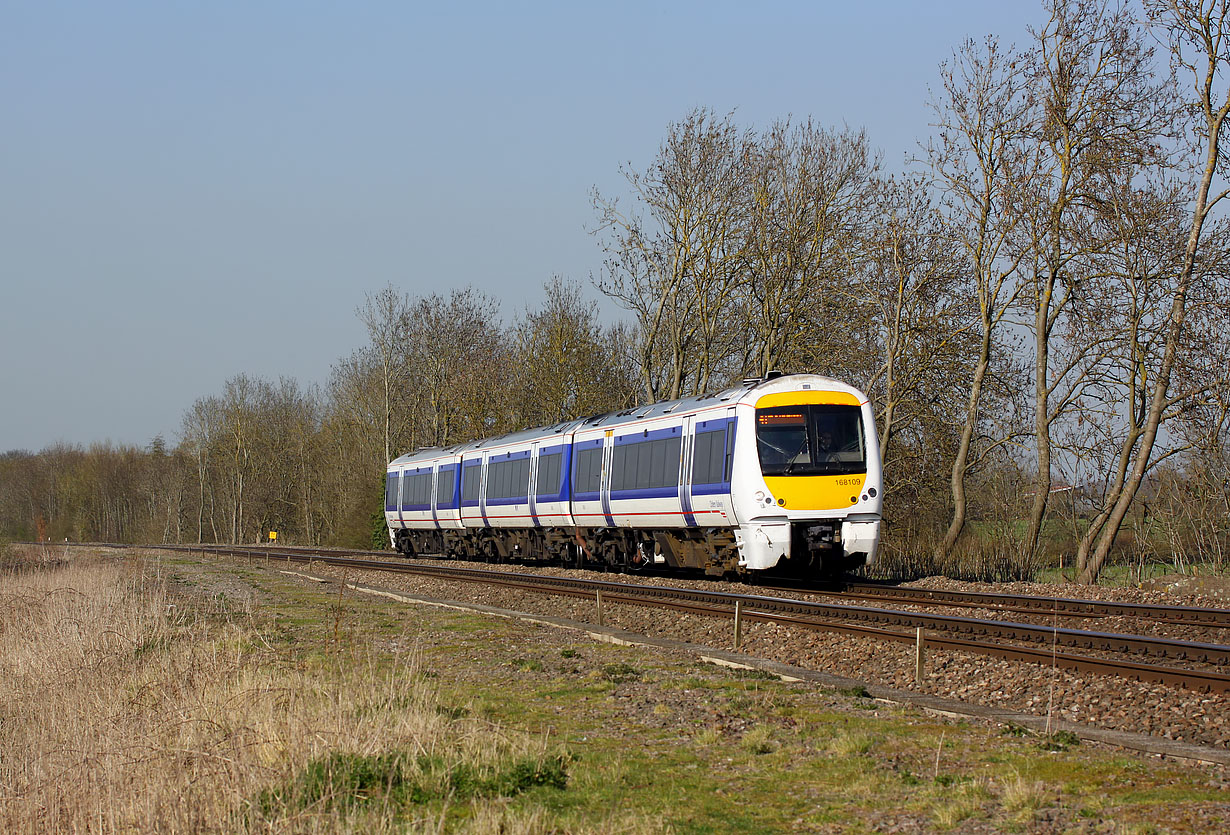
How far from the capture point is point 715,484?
68.0 ft

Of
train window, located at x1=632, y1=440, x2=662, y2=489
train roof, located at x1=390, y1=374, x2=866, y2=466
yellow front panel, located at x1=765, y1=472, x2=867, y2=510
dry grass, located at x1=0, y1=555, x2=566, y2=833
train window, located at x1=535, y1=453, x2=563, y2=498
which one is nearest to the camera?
dry grass, located at x1=0, y1=555, x2=566, y2=833

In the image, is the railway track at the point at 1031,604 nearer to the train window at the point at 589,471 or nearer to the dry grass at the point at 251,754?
the train window at the point at 589,471

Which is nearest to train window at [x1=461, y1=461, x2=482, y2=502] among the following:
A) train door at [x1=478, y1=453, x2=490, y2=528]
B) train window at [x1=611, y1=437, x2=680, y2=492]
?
train door at [x1=478, y1=453, x2=490, y2=528]

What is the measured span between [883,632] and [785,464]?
708 cm

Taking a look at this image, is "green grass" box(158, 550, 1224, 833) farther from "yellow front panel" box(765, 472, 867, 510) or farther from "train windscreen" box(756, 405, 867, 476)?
"train windscreen" box(756, 405, 867, 476)

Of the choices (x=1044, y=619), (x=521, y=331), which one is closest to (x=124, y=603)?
(x=1044, y=619)

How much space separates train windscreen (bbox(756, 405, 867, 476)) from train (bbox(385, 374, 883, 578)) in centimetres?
2

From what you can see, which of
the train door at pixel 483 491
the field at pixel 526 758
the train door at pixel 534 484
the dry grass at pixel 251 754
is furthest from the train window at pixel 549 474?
the dry grass at pixel 251 754

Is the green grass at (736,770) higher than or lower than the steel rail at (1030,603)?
lower

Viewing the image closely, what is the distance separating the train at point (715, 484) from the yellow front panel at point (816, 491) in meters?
0.02

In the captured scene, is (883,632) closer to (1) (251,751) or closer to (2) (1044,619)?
(2) (1044,619)

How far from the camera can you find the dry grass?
6648 millimetres

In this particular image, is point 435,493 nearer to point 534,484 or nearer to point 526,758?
point 534,484

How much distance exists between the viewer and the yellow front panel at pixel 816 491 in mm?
19641
